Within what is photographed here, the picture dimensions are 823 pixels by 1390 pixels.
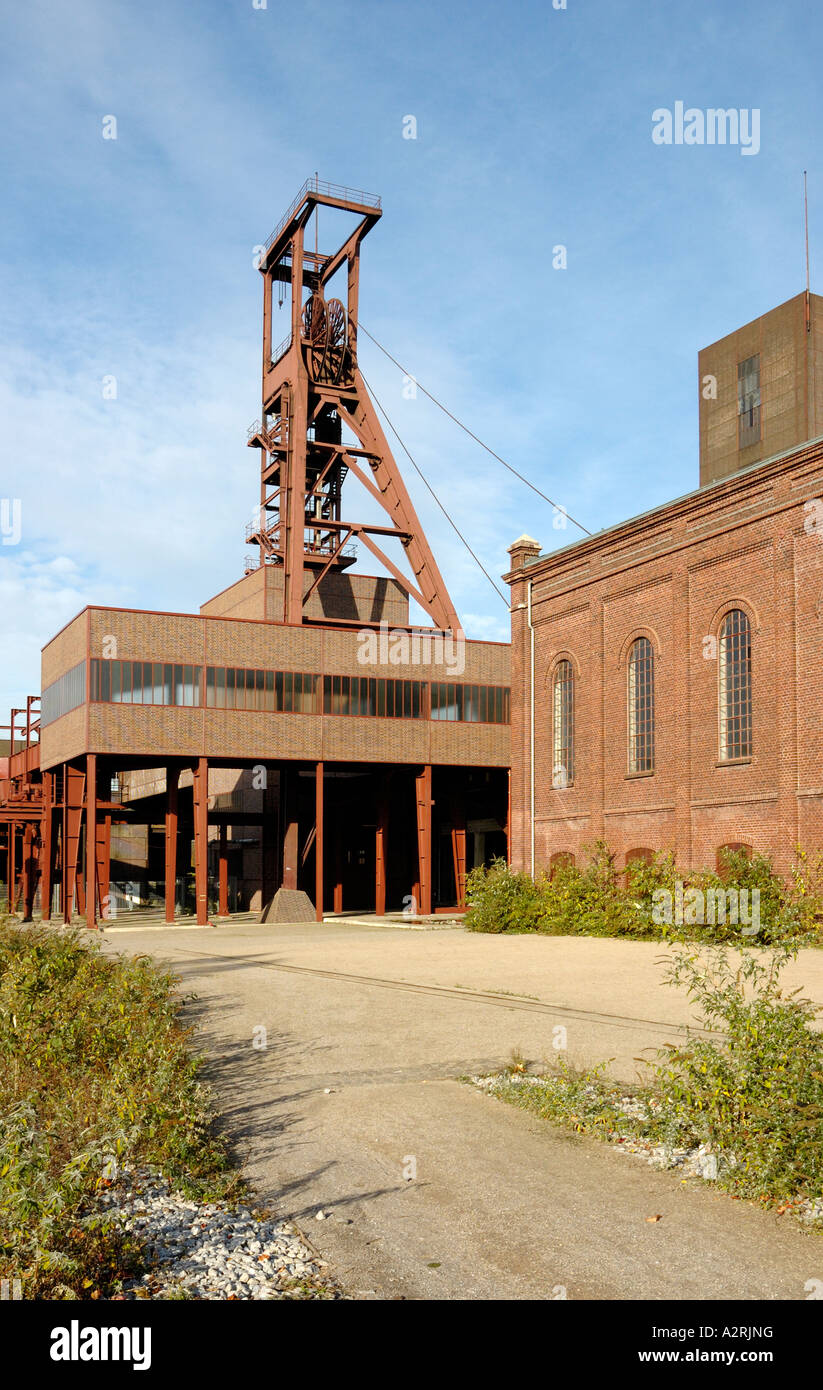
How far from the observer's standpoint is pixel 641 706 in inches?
1243

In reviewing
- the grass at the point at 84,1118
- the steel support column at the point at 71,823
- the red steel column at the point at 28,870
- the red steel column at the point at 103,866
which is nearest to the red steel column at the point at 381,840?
the red steel column at the point at 103,866

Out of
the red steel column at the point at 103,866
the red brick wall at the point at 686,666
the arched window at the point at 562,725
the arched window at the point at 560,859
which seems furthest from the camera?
the red steel column at the point at 103,866

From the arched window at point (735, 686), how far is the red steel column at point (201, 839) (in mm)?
16490

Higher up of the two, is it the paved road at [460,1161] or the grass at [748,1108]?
the grass at [748,1108]

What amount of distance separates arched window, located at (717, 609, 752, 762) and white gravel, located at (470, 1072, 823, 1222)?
20249mm

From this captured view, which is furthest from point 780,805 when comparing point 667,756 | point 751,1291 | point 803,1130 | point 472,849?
point 472,849

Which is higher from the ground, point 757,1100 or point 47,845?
point 757,1100

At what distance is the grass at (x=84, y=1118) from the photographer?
4.70 metres

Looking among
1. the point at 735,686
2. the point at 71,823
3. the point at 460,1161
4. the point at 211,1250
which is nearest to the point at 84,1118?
the point at 211,1250

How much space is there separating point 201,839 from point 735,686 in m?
17.4

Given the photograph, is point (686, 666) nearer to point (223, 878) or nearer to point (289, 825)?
point (289, 825)

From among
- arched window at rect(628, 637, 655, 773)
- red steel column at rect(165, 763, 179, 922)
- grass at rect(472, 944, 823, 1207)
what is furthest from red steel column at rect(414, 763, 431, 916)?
grass at rect(472, 944, 823, 1207)

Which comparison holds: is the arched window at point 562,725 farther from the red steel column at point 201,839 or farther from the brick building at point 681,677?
the red steel column at point 201,839

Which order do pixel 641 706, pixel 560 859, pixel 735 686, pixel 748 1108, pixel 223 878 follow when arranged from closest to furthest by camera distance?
pixel 748 1108 → pixel 735 686 → pixel 641 706 → pixel 560 859 → pixel 223 878
